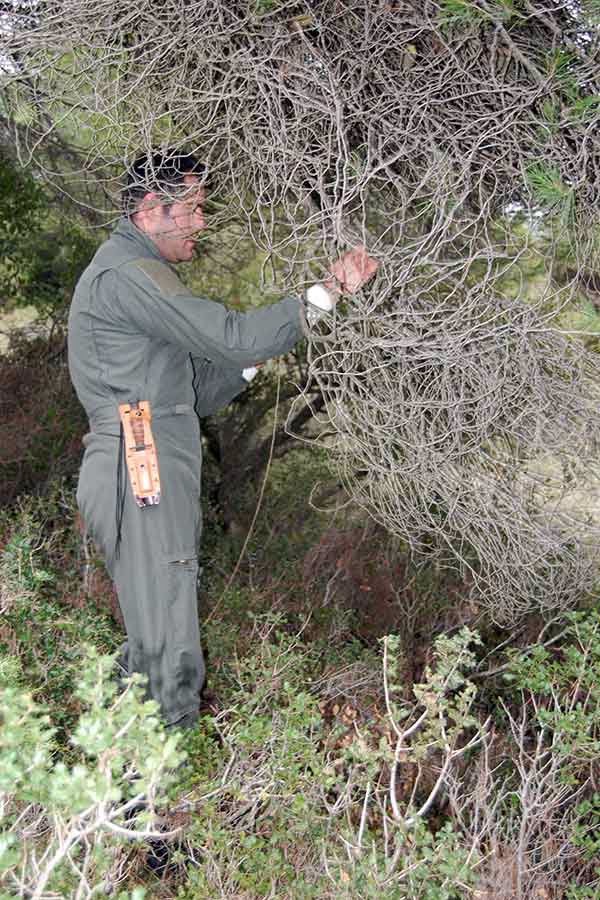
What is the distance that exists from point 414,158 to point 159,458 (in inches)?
46.4

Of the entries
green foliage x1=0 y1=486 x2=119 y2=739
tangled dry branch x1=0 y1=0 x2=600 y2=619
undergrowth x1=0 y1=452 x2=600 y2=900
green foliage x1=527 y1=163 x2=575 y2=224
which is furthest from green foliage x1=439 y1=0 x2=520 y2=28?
green foliage x1=0 y1=486 x2=119 y2=739

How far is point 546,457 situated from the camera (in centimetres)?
289

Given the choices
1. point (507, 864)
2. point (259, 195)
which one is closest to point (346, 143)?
point (259, 195)

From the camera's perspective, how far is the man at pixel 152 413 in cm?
272

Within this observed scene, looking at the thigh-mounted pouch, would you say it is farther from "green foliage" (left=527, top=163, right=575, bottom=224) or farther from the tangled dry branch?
"green foliage" (left=527, top=163, right=575, bottom=224)

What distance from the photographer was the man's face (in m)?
2.73

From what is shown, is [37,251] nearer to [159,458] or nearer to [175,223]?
[175,223]

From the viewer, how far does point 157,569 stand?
280 cm

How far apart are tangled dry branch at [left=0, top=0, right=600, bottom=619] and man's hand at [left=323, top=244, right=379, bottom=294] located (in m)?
0.04

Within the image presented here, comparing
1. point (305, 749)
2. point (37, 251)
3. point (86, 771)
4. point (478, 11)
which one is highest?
point (478, 11)

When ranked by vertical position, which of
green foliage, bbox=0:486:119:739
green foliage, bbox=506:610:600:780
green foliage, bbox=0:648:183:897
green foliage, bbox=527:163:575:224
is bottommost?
green foliage, bbox=506:610:600:780

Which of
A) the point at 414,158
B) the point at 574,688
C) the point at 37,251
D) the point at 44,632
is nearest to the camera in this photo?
the point at 414,158

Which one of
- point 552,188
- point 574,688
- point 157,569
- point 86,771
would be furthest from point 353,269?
point 574,688

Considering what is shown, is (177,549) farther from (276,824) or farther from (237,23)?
(237,23)
